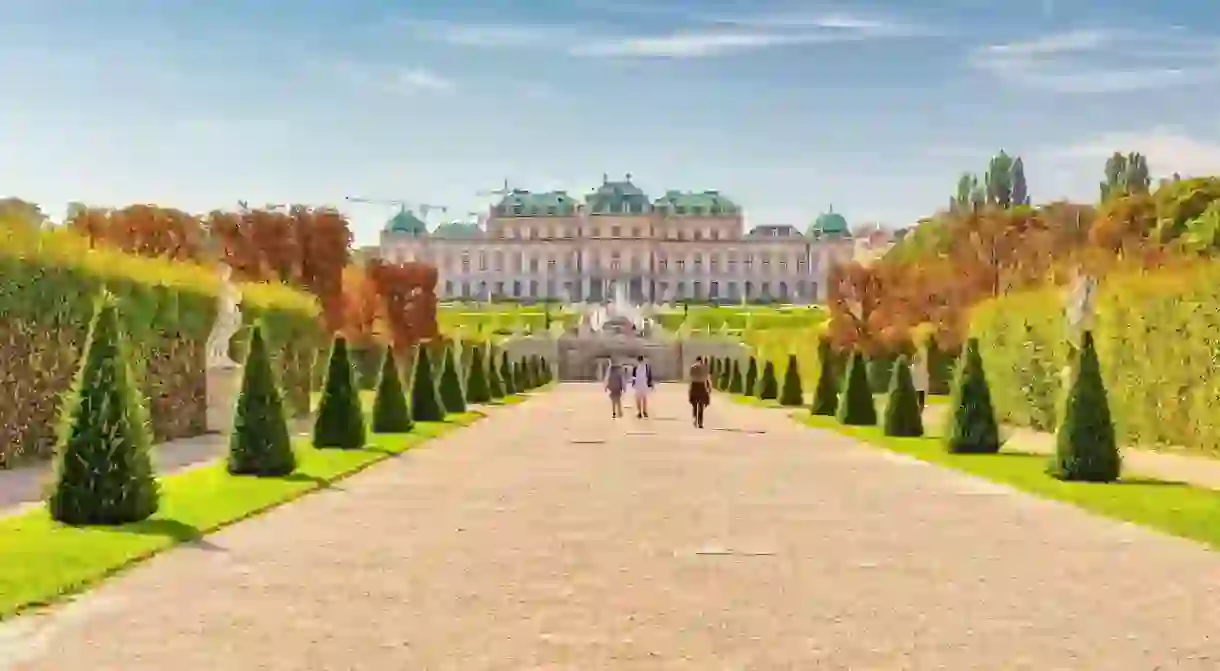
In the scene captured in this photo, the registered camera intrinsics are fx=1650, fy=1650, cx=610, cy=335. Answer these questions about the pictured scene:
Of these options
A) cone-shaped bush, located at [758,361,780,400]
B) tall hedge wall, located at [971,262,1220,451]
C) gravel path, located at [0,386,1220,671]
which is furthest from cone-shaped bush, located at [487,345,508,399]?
gravel path, located at [0,386,1220,671]

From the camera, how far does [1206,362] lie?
58.1 ft

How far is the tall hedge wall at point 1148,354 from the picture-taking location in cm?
1781

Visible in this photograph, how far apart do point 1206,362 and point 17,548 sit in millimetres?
13411

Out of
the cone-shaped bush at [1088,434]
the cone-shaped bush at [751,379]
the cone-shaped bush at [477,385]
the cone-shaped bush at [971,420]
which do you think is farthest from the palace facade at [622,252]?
the cone-shaped bush at [1088,434]

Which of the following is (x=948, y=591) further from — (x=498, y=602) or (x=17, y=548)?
(x=17, y=548)

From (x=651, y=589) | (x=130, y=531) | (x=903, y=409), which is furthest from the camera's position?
(x=903, y=409)

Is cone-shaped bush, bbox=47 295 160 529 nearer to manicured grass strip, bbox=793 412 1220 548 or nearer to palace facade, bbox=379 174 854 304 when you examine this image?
manicured grass strip, bbox=793 412 1220 548

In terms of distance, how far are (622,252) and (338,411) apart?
105 metres

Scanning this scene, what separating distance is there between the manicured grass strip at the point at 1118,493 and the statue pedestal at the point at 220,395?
912 cm

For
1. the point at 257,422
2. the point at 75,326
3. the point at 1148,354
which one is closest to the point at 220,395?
the point at 75,326

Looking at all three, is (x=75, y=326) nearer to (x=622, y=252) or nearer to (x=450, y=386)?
(x=450, y=386)

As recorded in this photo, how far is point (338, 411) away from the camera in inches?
672

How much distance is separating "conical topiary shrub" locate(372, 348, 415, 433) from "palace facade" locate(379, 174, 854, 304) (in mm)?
100222

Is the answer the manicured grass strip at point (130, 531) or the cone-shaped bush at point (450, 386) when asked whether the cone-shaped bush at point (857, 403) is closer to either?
the cone-shaped bush at point (450, 386)
